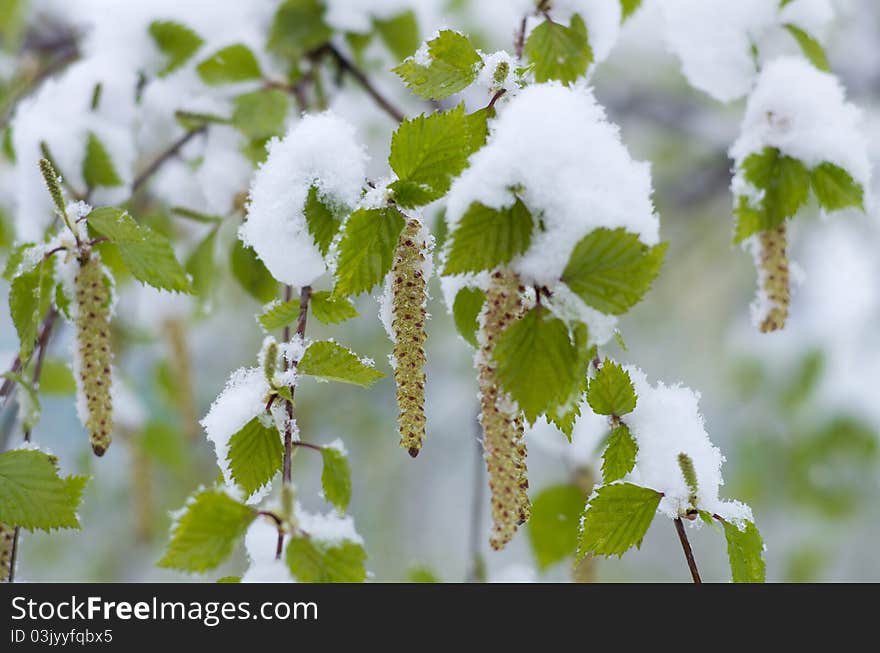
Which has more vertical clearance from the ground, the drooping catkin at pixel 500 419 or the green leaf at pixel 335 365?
the green leaf at pixel 335 365

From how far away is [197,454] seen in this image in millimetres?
2879

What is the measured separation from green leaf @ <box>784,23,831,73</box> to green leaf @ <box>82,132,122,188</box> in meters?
0.78

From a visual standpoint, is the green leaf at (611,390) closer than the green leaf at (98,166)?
Yes

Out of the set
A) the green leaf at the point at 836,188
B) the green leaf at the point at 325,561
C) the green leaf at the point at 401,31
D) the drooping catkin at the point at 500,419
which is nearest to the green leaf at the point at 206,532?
the green leaf at the point at 325,561

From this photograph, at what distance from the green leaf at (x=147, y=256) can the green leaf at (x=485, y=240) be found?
1.03ft

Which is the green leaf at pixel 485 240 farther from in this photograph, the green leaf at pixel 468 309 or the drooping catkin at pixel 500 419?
the green leaf at pixel 468 309

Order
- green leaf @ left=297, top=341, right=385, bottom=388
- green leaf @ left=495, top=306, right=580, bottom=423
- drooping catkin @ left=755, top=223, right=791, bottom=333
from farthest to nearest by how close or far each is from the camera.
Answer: drooping catkin @ left=755, top=223, right=791, bottom=333, green leaf @ left=297, top=341, right=385, bottom=388, green leaf @ left=495, top=306, right=580, bottom=423

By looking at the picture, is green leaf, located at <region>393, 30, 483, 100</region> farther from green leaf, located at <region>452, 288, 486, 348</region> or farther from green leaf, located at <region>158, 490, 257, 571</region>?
green leaf, located at <region>158, 490, 257, 571</region>

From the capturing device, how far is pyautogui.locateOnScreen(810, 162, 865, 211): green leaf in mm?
742

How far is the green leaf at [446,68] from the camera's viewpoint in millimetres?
599

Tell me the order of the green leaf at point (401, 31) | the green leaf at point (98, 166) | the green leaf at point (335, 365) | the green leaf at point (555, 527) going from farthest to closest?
the green leaf at point (401, 31), the green leaf at point (555, 527), the green leaf at point (98, 166), the green leaf at point (335, 365)

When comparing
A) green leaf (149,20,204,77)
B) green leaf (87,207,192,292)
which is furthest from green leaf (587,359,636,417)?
green leaf (149,20,204,77)

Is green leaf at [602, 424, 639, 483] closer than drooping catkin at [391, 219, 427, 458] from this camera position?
No

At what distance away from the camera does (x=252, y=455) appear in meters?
0.61
